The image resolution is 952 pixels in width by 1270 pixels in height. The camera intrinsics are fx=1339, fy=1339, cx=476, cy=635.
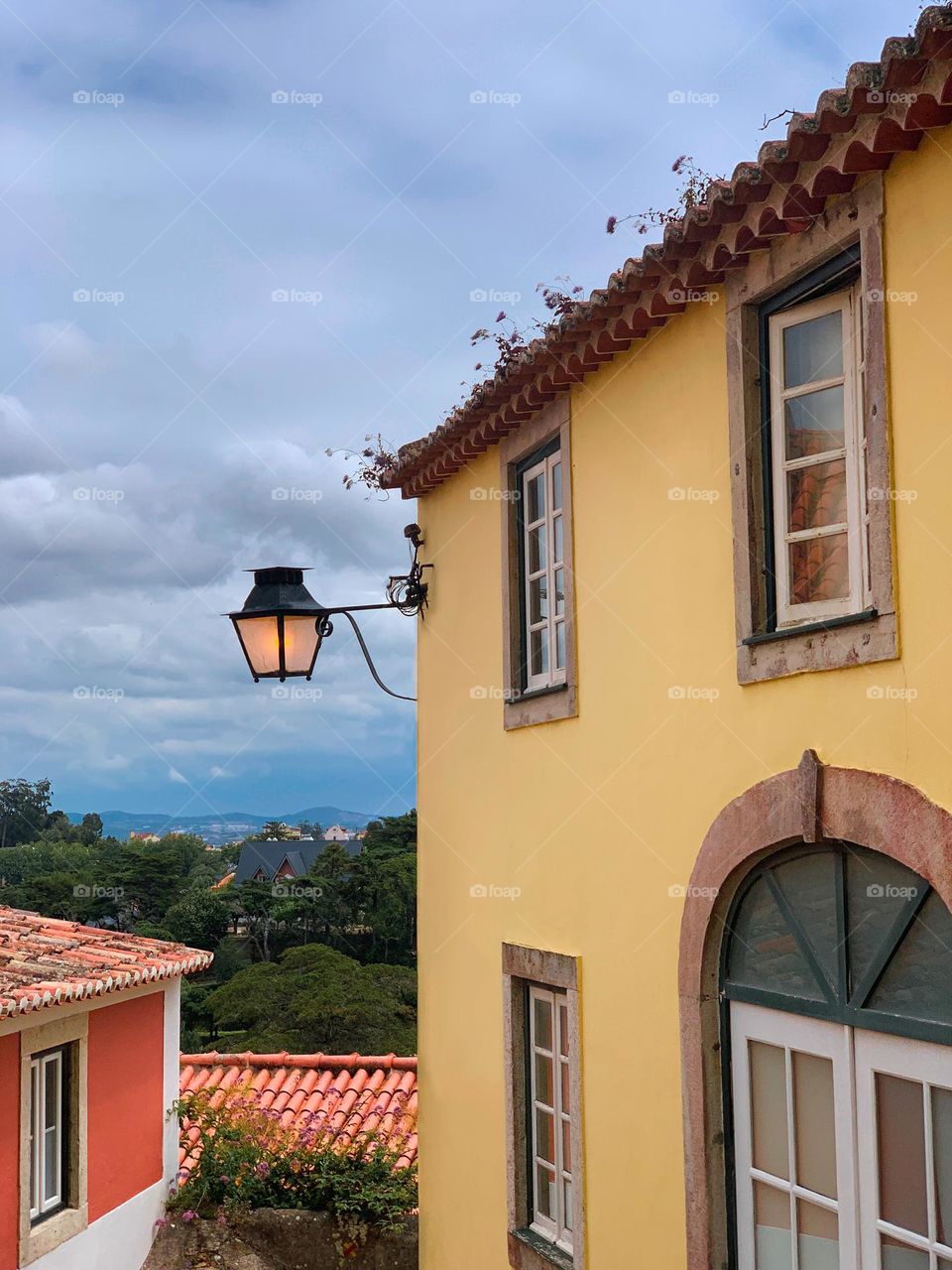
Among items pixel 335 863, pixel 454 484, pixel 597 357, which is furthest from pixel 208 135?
pixel 335 863

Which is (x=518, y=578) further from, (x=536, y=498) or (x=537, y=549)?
(x=536, y=498)

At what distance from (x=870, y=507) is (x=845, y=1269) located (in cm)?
274

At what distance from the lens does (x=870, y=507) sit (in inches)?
185

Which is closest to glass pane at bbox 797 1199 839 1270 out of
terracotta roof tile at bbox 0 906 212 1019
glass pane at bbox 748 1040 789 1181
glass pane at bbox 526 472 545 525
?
glass pane at bbox 748 1040 789 1181

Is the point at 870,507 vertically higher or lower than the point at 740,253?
lower

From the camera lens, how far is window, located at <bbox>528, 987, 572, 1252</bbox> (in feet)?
23.7

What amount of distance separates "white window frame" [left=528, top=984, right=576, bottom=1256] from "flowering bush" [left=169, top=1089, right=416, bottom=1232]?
492 cm

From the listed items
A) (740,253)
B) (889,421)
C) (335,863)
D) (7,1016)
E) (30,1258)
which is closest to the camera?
(889,421)

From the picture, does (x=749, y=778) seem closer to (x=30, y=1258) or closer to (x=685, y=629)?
(x=685, y=629)

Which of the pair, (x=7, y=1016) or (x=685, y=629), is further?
(x=7, y=1016)

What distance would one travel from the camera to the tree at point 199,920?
45.9 m

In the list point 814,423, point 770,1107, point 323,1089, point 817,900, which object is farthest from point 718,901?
point 323,1089

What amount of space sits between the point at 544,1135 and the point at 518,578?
10.4 ft

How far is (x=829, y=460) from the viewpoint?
5.14m
